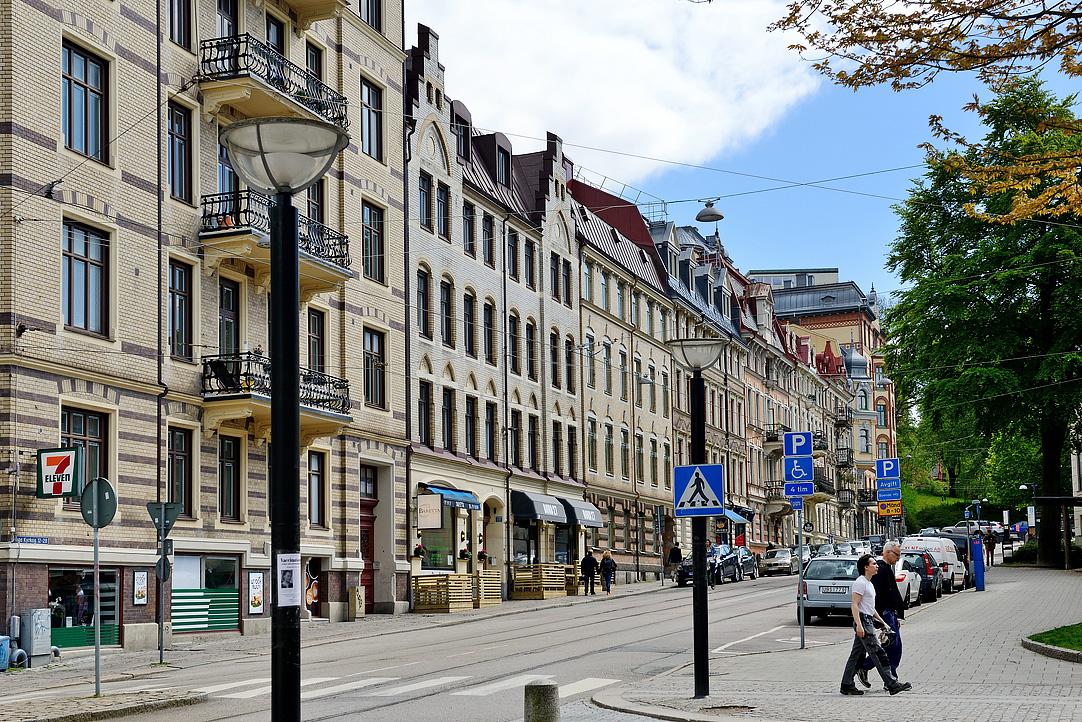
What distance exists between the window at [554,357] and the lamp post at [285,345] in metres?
44.2

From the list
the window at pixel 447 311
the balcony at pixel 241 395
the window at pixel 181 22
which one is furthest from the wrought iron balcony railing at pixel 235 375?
the window at pixel 447 311

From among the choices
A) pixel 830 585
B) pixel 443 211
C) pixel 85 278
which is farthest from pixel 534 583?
pixel 85 278

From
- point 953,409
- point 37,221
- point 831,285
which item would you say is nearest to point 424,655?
point 37,221

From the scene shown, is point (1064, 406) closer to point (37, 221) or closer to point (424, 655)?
point (424, 655)

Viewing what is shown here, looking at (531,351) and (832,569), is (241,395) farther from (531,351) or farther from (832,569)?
(531,351)

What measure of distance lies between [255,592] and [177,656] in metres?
6.58

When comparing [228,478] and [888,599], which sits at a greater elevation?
[228,478]

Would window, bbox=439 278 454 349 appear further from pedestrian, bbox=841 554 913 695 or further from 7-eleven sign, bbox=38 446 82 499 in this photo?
pedestrian, bbox=841 554 913 695

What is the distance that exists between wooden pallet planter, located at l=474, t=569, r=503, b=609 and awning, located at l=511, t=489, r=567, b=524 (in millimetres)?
4262

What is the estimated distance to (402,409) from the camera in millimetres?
39938

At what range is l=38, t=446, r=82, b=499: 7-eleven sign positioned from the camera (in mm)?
23938

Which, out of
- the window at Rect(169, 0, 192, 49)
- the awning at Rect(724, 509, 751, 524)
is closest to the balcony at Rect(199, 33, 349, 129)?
the window at Rect(169, 0, 192, 49)

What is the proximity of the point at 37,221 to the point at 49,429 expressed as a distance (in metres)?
3.73

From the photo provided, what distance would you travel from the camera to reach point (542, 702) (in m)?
11.5
